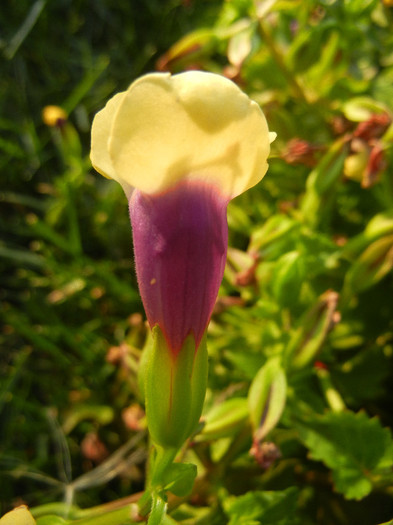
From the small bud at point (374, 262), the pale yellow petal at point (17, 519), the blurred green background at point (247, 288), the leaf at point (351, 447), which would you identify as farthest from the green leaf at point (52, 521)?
the small bud at point (374, 262)

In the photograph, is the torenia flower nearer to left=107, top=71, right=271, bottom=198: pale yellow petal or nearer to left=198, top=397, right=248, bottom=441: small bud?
left=107, top=71, right=271, bottom=198: pale yellow petal

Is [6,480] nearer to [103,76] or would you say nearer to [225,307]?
[225,307]

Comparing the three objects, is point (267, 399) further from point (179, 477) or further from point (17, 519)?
point (17, 519)

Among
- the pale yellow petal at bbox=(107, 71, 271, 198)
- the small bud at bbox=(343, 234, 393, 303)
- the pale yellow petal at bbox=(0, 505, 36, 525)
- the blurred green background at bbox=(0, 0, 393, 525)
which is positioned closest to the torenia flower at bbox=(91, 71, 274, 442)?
the pale yellow petal at bbox=(107, 71, 271, 198)

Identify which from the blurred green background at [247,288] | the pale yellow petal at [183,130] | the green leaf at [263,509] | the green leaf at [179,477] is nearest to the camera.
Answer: the pale yellow petal at [183,130]

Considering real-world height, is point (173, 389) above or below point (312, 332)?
above

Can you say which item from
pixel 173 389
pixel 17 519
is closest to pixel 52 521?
pixel 17 519

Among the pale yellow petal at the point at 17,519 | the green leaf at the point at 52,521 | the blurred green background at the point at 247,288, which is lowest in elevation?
the blurred green background at the point at 247,288

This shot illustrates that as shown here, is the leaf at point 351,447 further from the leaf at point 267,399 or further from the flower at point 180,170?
the flower at point 180,170
